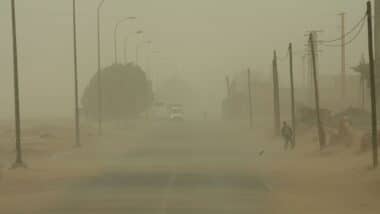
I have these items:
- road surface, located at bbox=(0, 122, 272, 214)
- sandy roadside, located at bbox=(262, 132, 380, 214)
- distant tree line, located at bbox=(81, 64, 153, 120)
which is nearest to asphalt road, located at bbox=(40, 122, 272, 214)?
road surface, located at bbox=(0, 122, 272, 214)

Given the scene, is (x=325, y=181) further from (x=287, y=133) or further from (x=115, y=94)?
(x=115, y=94)

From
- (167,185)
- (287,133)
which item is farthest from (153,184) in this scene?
(287,133)

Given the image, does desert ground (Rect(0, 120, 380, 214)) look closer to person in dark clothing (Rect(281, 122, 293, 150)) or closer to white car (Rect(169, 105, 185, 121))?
person in dark clothing (Rect(281, 122, 293, 150))

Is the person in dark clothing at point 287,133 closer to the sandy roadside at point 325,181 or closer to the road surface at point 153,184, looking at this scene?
the road surface at point 153,184

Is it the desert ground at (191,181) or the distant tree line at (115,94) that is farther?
the distant tree line at (115,94)

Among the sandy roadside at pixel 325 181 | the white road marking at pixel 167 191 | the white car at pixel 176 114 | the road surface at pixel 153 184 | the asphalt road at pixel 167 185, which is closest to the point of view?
the white road marking at pixel 167 191

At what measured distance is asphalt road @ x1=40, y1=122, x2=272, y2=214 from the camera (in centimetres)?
2209

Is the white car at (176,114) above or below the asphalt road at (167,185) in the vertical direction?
below

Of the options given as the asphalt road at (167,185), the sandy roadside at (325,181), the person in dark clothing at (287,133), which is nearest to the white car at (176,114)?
the person in dark clothing at (287,133)

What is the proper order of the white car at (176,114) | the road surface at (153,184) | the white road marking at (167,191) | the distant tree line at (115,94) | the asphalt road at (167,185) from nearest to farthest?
the white road marking at (167,191) < the asphalt road at (167,185) < the road surface at (153,184) < the distant tree line at (115,94) < the white car at (176,114)

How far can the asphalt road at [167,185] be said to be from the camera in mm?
22094

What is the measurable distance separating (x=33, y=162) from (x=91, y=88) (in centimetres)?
7561

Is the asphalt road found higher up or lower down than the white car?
higher up

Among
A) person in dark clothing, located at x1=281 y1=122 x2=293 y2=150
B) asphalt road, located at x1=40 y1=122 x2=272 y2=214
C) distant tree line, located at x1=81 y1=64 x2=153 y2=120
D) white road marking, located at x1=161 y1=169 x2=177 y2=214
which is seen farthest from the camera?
distant tree line, located at x1=81 y1=64 x2=153 y2=120
